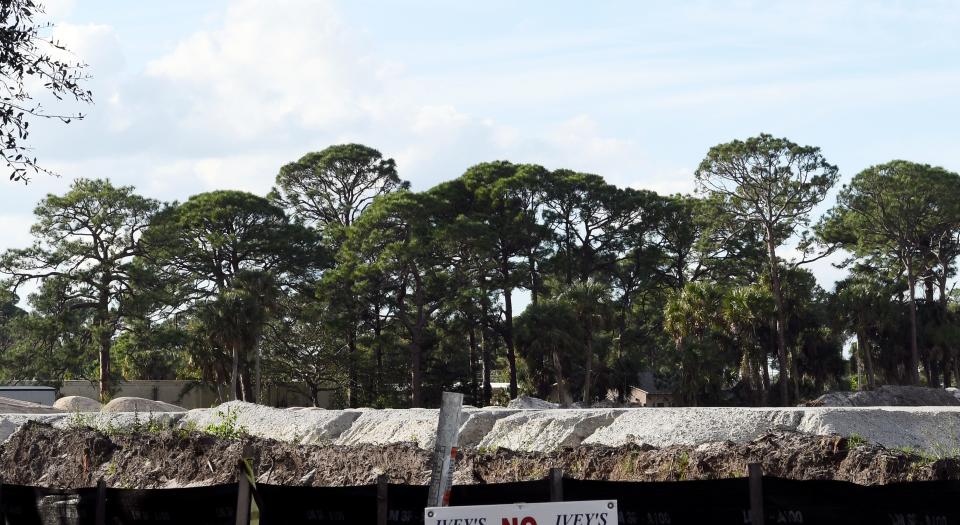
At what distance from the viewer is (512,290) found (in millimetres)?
52125

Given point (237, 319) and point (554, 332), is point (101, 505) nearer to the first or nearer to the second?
point (237, 319)

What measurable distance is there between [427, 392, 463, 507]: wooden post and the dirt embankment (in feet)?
7.88

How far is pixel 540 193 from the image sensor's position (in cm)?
5541

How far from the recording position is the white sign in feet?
18.8

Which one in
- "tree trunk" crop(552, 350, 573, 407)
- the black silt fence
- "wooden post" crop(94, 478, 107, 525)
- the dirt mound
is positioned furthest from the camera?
"tree trunk" crop(552, 350, 573, 407)

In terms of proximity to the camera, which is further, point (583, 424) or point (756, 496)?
point (583, 424)

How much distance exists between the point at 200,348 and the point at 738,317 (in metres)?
22.5

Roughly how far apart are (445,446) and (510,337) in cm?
4477

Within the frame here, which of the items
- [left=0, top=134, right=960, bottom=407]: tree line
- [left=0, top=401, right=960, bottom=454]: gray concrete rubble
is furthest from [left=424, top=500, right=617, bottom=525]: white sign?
[left=0, top=134, right=960, bottom=407]: tree line

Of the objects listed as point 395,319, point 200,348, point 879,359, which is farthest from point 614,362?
point 200,348

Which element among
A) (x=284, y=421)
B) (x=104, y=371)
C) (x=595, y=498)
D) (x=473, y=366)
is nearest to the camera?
(x=595, y=498)

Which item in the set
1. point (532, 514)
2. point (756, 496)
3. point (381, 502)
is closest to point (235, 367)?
point (381, 502)

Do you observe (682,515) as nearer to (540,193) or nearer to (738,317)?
(738,317)

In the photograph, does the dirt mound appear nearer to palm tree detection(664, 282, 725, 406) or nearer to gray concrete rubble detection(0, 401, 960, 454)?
palm tree detection(664, 282, 725, 406)
